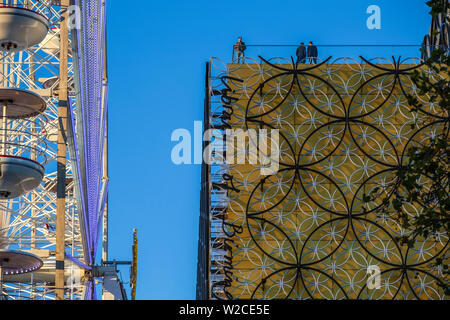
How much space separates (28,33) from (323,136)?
56.8 ft

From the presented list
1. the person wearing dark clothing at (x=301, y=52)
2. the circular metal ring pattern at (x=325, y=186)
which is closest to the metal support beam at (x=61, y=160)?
the circular metal ring pattern at (x=325, y=186)

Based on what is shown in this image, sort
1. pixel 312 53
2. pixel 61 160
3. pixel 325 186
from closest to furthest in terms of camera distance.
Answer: pixel 61 160 < pixel 325 186 < pixel 312 53

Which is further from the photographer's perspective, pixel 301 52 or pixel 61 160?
pixel 301 52

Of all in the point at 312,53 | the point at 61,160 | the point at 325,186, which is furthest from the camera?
the point at 312,53

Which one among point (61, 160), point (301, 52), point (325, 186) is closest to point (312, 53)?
point (301, 52)

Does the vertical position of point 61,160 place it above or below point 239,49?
below

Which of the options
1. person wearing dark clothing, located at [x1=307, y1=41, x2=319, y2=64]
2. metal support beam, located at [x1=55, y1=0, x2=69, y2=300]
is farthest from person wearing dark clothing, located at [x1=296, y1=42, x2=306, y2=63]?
metal support beam, located at [x1=55, y1=0, x2=69, y2=300]

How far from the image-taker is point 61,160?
1334 inches

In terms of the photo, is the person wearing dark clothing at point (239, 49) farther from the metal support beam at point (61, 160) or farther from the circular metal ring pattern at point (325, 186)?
the metal support beam at point (61, 160)

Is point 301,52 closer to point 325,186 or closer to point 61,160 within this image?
point 325,186

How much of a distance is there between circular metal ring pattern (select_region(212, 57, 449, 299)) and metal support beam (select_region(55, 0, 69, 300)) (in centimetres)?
1311

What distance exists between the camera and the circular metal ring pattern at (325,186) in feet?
147

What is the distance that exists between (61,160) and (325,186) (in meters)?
16.6
